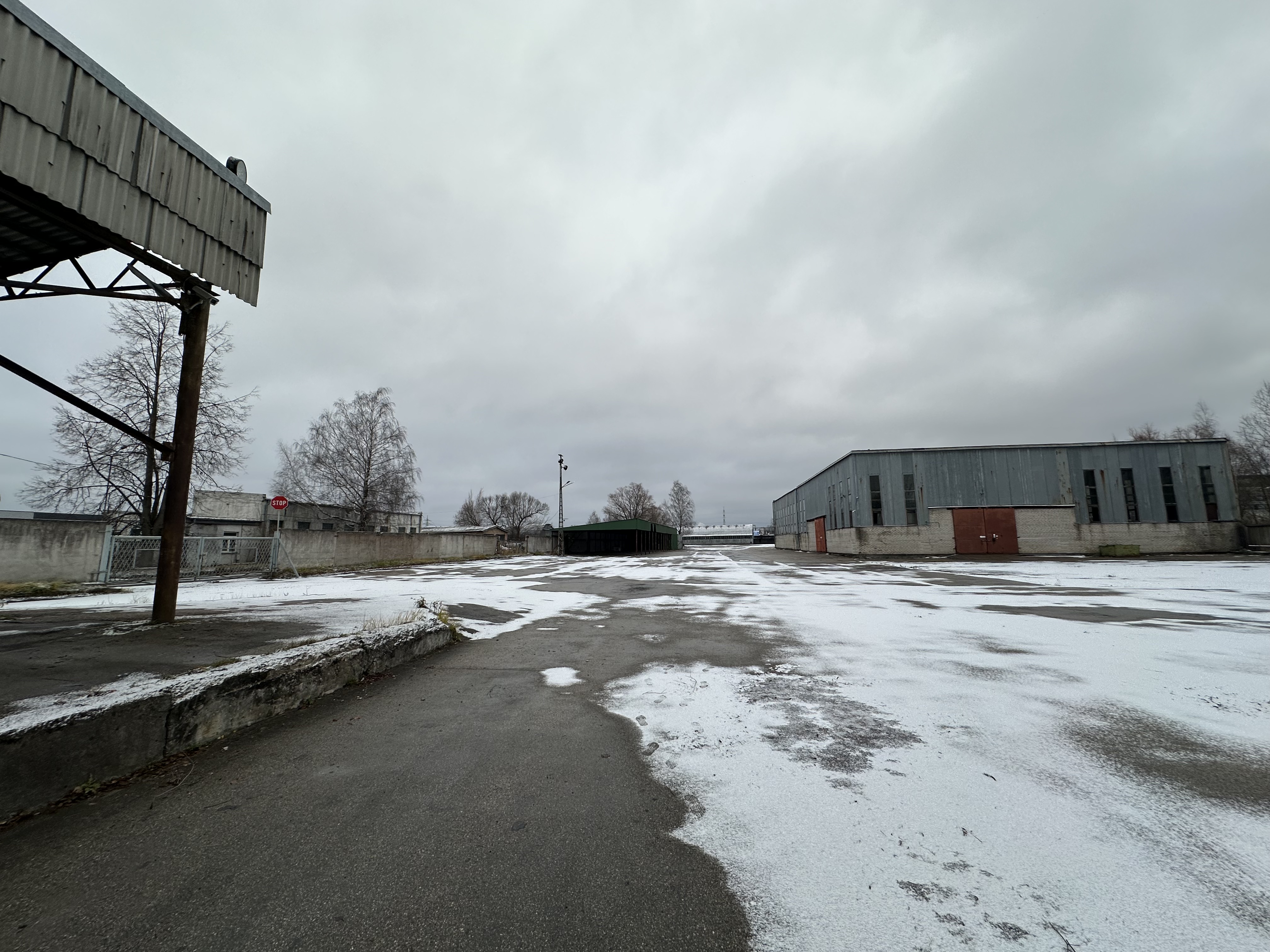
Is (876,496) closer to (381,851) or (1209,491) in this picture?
(1209,491)

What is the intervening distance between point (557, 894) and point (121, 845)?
6.86ft

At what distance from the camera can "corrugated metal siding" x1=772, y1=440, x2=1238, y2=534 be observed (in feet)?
105

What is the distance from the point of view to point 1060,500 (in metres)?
32.4

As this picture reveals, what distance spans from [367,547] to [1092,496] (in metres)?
42.1

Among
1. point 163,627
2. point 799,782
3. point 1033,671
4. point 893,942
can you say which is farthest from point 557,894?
point 163,627

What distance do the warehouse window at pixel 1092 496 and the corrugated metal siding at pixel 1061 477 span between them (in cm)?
16

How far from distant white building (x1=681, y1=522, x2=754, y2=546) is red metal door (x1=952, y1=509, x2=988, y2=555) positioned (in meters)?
104

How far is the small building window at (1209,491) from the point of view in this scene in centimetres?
3180

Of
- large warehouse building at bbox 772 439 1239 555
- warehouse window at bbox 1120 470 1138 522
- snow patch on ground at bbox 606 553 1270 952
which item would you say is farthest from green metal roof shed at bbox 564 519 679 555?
snow patch on ground at bbox 606 553 1270 952

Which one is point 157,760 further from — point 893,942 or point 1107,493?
point 1107,493

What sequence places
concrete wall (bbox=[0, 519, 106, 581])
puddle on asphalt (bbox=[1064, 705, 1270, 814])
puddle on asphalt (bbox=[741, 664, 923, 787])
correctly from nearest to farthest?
puddle on asphalt (bbox=[1064, 705, 1270, 814])
puddle on asphalt (bbox=[741, 664, 923, 787])
concrete wall (bbox=[0, 519, 106, 581])

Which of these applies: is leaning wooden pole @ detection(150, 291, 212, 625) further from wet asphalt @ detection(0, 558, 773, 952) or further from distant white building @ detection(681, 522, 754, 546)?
distant white building @ detection(681, 522, 754, 546)

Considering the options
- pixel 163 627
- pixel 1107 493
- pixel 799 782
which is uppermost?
pixel 1107 493

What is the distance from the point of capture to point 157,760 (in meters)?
3.30
